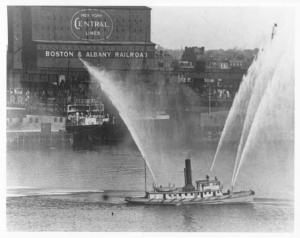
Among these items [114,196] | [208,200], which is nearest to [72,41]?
[114,196]

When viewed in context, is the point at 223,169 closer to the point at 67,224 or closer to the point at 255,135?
the point at 255,135


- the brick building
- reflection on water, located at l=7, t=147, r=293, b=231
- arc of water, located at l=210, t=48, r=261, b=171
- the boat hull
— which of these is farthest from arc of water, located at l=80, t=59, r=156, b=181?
the boat hull

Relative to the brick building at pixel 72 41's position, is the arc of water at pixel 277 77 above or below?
below

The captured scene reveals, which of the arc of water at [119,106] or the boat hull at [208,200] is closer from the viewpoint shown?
the boat hull at [208,200]

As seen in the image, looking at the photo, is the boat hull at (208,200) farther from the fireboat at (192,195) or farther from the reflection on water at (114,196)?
the reflection on water at (114,196)

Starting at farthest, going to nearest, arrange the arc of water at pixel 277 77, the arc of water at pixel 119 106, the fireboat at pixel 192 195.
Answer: the arc of water at pixel 119 106 → the fireboat at pixel 192 195 → the arc of water at pixel 277 77

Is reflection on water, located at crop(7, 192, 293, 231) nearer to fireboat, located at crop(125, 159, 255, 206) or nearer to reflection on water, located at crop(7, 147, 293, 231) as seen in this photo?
reflection on water, located at crop(7, 147, 293, 231)

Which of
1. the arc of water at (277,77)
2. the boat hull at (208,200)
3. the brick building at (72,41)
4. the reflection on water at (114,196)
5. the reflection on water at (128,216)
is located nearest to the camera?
the reflection on water at (128,216)

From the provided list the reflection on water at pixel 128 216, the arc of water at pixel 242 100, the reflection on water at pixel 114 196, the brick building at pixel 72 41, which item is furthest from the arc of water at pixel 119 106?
the reflection on water at pixel 128 216
